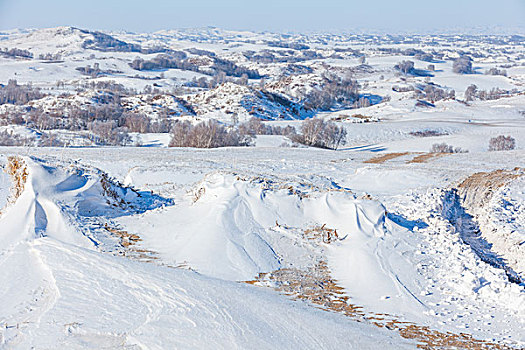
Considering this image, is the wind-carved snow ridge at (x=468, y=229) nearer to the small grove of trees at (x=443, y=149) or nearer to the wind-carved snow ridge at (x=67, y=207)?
the wind-carved snow ridge at (x=67, y=207)

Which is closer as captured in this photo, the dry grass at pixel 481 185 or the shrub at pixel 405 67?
the dry grass at pixel 481 185

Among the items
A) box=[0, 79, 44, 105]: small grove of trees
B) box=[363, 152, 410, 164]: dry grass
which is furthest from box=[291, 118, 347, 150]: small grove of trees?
box=[0, 79, 44, 105]: small grove of trees

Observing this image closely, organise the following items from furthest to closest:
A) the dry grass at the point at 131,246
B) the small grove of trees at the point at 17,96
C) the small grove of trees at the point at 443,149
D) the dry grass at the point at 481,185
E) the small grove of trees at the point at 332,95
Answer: the small grove of trees at the point at 332,95
the small grove of trees at the point at 17,96
the small grove of trees at the point at 443,149
the dry grass at the point at 481,185
the dry grass at the point at 131,246

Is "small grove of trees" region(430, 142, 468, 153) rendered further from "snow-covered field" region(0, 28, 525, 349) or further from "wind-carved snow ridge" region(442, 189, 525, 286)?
"wind-carved snow ridge" region(442, 189, 525, 286)

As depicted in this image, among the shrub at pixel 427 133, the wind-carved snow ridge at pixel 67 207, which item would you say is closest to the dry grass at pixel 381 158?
the wind-carved snow ridge at pixel 67 207

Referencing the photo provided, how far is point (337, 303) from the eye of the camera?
732 cm

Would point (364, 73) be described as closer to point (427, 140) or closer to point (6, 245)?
point (427, 140)

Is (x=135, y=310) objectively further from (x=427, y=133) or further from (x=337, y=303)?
(x=427, y=133)

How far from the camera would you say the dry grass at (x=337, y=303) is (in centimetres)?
625

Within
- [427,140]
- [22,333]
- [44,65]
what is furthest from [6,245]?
[44,65]

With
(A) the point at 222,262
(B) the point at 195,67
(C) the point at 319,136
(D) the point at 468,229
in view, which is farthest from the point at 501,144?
(B) the point at 195,67

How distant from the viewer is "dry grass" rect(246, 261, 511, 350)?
246 inches

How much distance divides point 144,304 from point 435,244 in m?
6.53

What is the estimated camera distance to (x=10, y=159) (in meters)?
11.4
